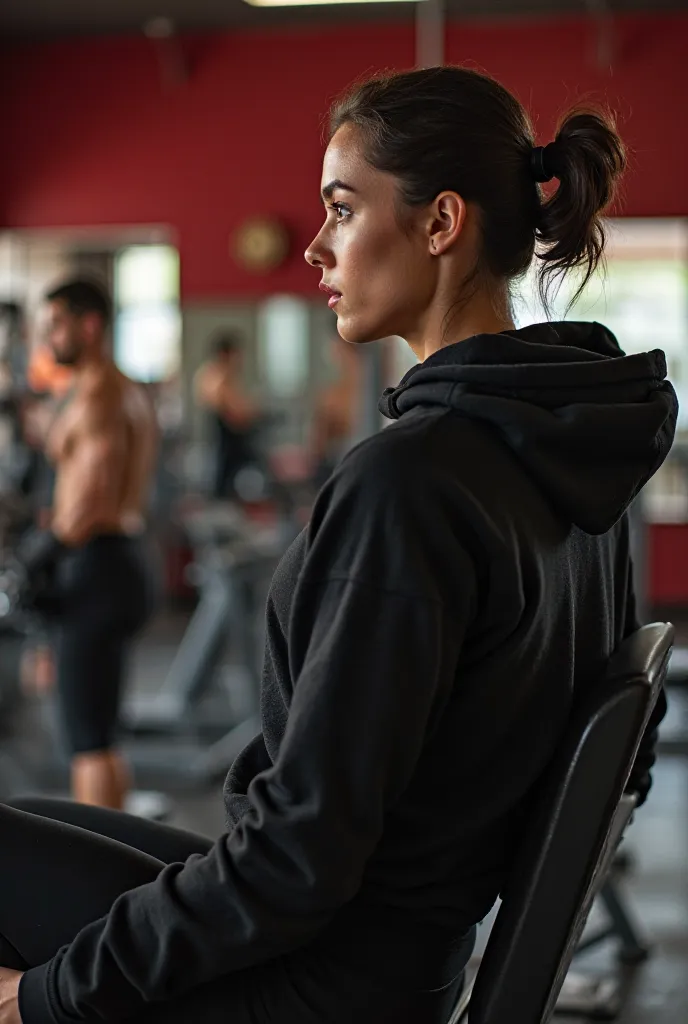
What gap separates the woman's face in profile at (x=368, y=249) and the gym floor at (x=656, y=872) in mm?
1777

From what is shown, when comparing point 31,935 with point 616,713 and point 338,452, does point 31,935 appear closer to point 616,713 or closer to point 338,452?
point 616,713

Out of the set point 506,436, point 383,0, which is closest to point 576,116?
point 506,436

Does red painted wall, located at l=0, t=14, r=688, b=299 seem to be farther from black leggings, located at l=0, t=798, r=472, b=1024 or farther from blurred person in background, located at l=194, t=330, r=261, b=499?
black leggings, located at l=0, t=798, r=472, b=1024

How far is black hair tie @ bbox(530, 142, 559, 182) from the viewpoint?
125 centimetres

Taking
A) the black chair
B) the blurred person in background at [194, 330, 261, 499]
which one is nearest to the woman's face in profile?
the black chair

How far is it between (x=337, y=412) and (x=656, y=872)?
13.2ft

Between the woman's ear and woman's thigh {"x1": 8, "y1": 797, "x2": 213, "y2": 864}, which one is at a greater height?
the woman's ear

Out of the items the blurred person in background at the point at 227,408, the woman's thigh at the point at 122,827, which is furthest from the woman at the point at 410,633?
the blurred person in background at the point at 227,408

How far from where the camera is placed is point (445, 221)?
1191mm

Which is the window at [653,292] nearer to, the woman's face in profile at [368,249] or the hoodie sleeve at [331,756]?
the woman's face in profile at [368,249]

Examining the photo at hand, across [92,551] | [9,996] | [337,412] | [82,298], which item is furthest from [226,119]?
[9,996]

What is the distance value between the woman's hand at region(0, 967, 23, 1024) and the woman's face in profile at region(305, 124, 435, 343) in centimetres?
68

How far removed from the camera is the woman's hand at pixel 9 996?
3.71 feet

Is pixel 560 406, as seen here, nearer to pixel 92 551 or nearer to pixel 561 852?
pixel 561 852
